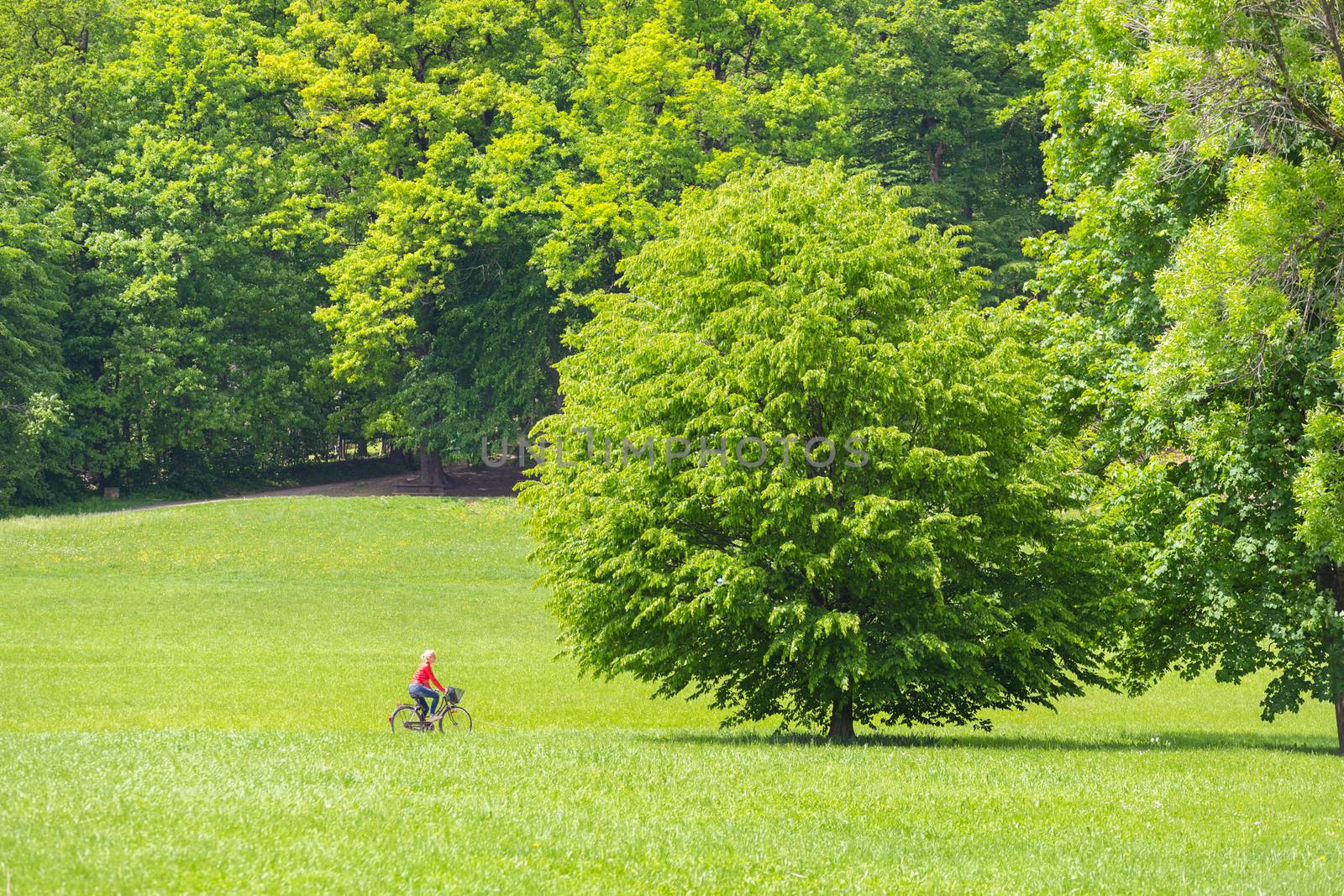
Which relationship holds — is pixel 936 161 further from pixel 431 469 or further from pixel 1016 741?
pixel 1016 741

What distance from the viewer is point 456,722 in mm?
25828

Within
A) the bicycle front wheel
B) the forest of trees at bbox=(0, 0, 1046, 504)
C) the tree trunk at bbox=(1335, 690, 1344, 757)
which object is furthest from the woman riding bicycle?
the forest of trees at bbox=(0, 0, 1046, 504)

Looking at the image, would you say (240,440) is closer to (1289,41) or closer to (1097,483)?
(1097,483)

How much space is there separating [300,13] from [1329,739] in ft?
174

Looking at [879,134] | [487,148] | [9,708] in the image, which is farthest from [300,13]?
[9,708]

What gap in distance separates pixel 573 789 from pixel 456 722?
425 inches

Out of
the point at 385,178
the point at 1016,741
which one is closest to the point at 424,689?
the point at 1016,741

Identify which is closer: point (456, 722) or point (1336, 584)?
point (1336, 584)

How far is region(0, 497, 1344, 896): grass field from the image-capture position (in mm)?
11383

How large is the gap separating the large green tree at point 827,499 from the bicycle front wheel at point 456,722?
264cm

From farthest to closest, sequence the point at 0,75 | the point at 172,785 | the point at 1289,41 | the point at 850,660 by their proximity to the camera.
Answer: the point at 0,75 < the point at 850,660 < the point at 1289,41 < the point at 172,785

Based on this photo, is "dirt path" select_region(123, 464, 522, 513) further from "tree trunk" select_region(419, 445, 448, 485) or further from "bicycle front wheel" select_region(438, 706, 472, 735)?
"bicycle front wheel" select_region(438, 706, 472, 735)

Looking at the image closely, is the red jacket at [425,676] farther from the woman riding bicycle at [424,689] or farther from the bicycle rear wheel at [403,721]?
the bicycle rear wheel at [403,721]

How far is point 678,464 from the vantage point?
2177 cm
